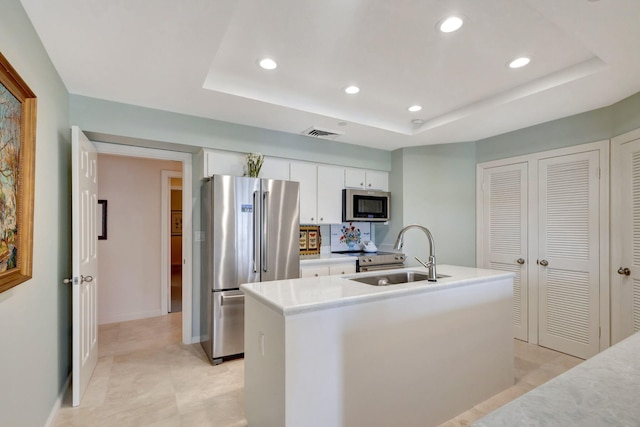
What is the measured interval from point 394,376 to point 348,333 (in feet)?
1.45

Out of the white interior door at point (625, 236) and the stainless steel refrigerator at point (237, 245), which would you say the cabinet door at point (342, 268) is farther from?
the white interior door at point (625, 236)

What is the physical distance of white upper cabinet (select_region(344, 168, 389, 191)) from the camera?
421 centimetres

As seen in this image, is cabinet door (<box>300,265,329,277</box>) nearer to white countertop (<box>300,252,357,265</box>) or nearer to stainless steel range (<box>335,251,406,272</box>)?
white countertop (<box>300,252,357,265</box>)

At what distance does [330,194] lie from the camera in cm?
404

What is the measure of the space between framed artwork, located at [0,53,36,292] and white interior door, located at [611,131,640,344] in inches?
162

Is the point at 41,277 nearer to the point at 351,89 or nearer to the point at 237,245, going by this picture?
the point at 237,245

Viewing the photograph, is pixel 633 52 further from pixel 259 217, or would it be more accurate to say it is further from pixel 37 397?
pixel 37 397

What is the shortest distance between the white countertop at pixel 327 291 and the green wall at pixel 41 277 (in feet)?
3.60

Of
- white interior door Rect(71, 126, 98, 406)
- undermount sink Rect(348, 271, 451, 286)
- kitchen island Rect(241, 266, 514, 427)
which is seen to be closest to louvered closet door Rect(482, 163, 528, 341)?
kitchen island Rect(241, 266, 514, 427)

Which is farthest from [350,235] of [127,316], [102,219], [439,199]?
[102,219]

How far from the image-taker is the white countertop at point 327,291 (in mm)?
1598

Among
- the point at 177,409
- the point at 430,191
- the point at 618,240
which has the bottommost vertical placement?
the point at 177,409

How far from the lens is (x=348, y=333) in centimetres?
171

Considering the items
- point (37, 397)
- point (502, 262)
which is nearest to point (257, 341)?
point (37, 397)
